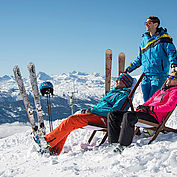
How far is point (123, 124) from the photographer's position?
2.98m

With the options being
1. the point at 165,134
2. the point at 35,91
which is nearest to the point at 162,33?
the point at 165,134

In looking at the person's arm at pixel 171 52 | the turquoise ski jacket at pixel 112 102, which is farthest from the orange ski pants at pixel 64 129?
the person's arm at pixel 171 52

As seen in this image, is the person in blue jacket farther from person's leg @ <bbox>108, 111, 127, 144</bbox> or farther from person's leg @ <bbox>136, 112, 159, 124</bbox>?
person's leg @ <bbox>108, 111, 127, 144</bbox>

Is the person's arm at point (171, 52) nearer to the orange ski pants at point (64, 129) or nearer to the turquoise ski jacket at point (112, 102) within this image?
the turquoise ski jacket at point (112, 102)

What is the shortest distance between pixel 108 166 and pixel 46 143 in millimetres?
1281

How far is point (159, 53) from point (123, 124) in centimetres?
169

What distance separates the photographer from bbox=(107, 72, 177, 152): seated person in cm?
298

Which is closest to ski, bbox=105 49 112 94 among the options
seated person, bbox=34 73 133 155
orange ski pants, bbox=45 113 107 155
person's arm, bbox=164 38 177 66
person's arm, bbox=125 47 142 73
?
person's arm, bbox=125 47 142 73

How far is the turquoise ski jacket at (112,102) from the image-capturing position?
12.3 ft

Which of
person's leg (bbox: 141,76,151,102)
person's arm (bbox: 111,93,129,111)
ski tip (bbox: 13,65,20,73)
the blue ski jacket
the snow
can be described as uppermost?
the blue ski jacket

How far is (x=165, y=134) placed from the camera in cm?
368

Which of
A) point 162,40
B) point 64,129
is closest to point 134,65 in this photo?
point 162,40

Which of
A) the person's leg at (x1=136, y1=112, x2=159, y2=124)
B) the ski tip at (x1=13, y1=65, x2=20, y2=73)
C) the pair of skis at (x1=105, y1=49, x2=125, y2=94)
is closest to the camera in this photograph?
the person's leg at (x1=136, y1=112, x2=159, y2=124)

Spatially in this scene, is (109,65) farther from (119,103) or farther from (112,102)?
(119,103)
